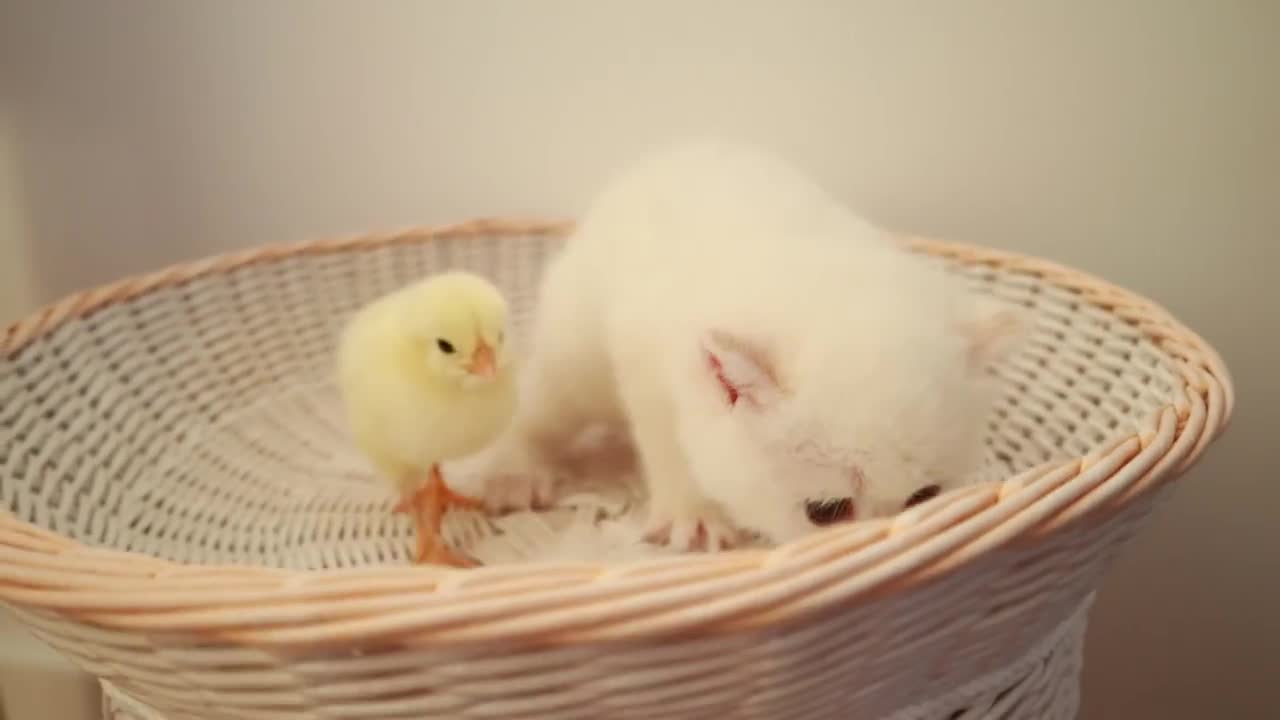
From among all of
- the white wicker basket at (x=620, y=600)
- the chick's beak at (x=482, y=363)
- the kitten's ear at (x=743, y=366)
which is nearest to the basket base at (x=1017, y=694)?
the white wicker basket at (x=620, y=600)

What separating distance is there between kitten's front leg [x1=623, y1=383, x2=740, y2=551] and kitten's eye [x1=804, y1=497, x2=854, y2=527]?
0.18 meters

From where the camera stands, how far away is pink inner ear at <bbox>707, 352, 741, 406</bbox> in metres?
0.70

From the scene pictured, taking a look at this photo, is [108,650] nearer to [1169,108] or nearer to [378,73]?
[378,73]

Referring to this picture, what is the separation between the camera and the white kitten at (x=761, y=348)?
27.3 inches

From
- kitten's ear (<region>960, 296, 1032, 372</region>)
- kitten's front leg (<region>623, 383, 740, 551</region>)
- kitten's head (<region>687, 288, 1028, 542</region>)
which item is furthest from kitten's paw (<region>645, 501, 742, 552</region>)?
kitten's ear (<region>960, 296, 1032, 372</region>)

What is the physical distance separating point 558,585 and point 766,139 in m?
0.96

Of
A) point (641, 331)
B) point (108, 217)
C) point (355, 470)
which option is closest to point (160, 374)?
point (355, 470)

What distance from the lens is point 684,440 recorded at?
0.81m

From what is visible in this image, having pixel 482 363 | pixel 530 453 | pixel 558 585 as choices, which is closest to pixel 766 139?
pixel 530 453

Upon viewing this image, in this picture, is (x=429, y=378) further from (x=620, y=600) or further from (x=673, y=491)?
(x=620, y=600)

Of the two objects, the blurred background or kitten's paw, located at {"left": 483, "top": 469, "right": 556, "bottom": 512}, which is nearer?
kitten's paw, located at {"left": 483, "top": 469, "right": 556, "bottom": 512}

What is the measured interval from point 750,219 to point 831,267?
0.45 ft

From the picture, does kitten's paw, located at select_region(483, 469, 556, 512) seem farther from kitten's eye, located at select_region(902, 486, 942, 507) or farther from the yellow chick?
kitten's eye, located at select_region(902, 486, 942, 507)

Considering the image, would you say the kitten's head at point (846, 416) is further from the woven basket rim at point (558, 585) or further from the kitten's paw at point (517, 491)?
the kitten's paw at point (517, 491)
